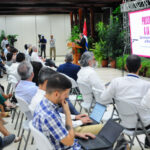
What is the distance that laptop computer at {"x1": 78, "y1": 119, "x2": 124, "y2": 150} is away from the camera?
2011mm

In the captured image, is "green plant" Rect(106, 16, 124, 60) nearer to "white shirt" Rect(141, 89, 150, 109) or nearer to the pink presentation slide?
the pink presentation slide

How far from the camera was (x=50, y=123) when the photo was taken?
1742mm

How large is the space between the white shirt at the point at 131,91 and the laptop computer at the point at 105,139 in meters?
0.51

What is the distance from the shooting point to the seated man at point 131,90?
264 centimetres

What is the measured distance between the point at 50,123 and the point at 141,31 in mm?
6896

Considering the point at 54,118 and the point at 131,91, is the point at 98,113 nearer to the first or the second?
the point at 131,91

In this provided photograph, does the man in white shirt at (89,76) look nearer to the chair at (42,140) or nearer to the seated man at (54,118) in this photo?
the seated man at (54,118)

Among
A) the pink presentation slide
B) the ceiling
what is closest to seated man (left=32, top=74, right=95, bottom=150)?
the pink presentation slide

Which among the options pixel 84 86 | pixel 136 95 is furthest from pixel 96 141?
pixel 84 86

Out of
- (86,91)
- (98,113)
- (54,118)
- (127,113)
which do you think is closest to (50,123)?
(54,118)

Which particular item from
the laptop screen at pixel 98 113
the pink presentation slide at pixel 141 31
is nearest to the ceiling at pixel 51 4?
the pink presentation slide at pixel 141 31

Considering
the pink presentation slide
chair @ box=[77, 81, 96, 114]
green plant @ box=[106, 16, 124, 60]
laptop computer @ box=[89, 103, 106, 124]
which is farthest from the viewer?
green plant @ box=[106, 16, 124, 60]

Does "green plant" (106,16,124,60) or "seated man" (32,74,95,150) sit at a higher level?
"green plant" (106,16,124,60)

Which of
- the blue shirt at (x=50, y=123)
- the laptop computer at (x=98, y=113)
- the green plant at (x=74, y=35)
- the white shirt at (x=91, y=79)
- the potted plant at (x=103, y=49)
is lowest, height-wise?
the laptop computer at (x=98, y=113)
